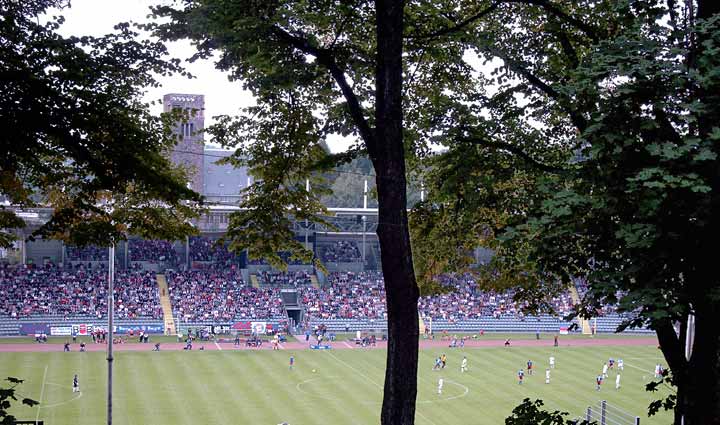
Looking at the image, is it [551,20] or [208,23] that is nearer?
[208,23]

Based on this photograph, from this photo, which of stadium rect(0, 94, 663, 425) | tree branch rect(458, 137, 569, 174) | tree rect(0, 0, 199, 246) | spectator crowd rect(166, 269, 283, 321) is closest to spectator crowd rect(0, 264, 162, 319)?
stadium rect(0, 94, 663, 425)

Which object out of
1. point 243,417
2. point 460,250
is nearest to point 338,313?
point 243,417

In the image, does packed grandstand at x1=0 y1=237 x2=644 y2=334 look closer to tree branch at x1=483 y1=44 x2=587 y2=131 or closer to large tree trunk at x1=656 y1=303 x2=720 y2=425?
tree branch at x1=483 y1=44 x2=587 y2=131

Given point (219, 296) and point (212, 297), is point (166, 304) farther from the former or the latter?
point (219, 296)

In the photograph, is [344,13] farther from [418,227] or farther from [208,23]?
[418,227]

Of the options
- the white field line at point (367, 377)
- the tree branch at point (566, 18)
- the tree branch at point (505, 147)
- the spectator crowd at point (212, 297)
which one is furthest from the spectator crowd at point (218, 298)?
the tree branch at point (566, 18)

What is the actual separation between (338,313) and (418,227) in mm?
42020

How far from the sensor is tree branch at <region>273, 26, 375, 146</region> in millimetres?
8875

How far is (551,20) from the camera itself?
10578 mm

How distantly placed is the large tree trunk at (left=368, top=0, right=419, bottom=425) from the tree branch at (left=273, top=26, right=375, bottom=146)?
1.58 ft

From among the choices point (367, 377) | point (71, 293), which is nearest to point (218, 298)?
point (71, 293)

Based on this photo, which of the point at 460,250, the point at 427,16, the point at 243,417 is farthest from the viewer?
the point at 243,417

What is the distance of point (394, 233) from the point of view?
327 inches

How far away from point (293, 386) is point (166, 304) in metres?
18.8
